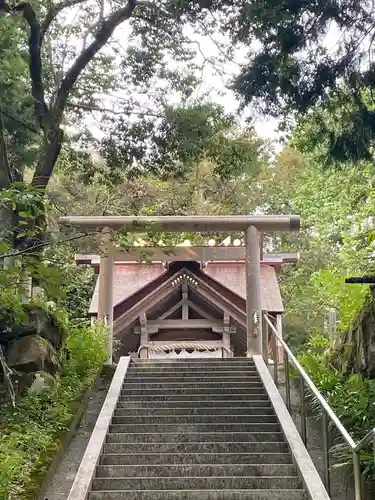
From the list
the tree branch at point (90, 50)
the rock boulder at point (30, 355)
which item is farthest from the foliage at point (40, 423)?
the tree branch at point (90, 50)

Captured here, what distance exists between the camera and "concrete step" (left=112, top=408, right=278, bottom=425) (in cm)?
698

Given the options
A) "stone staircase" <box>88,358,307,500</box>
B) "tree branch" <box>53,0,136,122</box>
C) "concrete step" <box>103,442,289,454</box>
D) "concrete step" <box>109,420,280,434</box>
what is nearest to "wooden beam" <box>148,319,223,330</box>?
"stone staircase" <box>88,358,307,500</box>

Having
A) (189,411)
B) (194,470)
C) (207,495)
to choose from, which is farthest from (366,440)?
(189,411)

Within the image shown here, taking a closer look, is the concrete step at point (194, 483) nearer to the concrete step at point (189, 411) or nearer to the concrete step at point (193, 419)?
the concrete step at point (193, 419)

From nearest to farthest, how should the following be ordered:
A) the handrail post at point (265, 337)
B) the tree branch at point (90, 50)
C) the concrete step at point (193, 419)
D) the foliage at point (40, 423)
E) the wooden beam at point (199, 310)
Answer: the foliage at point (40, 423) → the concrete step at point (193, 419) → the tree branch at point (90, 50) → the handrail post at point (265, 337) → the wooden beam at point (199, 310)

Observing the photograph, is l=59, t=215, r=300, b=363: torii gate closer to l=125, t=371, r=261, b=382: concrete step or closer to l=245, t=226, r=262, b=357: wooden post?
l=245, t=226, r=262, b=357: wooden post

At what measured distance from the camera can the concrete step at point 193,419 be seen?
22.9 ft

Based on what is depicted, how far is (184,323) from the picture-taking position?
585 inches

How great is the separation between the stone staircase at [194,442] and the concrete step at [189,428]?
1 cm

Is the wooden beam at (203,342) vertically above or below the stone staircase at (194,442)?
above

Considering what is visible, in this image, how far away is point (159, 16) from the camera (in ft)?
31.0

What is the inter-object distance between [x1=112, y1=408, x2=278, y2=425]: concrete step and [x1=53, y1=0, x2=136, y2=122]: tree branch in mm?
4883

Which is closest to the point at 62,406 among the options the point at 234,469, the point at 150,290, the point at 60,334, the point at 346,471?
the point at 60,334

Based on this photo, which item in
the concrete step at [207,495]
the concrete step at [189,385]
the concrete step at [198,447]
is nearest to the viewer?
the concrete step at [207,495]
